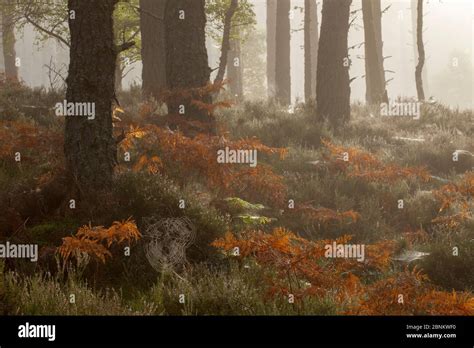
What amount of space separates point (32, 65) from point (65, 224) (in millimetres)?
94119

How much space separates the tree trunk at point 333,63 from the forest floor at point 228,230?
227cm

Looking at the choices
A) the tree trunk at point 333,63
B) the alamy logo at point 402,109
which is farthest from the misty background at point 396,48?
the tree trunk at point 333,63

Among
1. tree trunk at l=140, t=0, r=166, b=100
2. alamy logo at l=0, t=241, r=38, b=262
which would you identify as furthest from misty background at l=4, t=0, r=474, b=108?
alamy logo at l=0, t=241, r=38, b=262

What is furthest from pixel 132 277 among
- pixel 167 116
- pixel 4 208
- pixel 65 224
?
pixel 167 116

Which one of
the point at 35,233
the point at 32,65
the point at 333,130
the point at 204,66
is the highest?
the point at 32,65

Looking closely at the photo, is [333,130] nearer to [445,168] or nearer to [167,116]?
[445,168]

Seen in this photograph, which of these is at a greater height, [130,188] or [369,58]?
[369,58]

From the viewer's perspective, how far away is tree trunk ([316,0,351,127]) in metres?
14.1

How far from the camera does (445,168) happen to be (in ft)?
40.4
